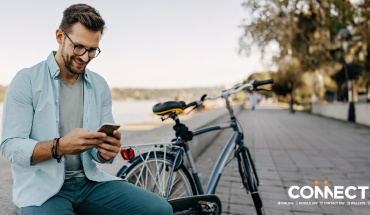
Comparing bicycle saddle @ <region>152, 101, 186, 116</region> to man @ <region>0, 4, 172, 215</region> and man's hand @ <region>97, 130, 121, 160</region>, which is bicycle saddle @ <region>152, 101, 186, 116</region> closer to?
man @ <region>0, 4, 172, 215</region>

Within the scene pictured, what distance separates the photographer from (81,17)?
1680 millimetres

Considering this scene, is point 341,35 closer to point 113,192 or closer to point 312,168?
point 312,168

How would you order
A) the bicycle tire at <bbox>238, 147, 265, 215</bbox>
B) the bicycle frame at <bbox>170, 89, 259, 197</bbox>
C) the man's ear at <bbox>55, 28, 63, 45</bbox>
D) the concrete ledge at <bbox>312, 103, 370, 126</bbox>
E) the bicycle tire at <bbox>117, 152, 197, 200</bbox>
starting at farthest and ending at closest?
the concrete ledge at <bbox>312, 103, 370, 126</bbox> < the bicycle tire at <bbox>238, 147, 265, 215</bbox> < the bicycle frame at <bbox>170, 89, 259, 197</bbox> < the bicycle tire at <bbox>117, 152, 197, 200</bbox> < the man's ear at <bbox>55, 28, 63, 45</bbox>

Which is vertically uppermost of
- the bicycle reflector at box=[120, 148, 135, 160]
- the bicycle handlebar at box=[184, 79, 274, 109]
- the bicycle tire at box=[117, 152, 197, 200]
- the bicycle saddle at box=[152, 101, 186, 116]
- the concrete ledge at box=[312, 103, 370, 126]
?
the bicycle handlebar at box=[184, 79, 274, 109]

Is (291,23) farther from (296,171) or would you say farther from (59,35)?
(59,35)

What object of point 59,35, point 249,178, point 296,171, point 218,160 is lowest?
point 296,171

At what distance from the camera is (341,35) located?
14.3 m

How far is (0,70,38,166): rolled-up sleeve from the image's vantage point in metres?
1.49

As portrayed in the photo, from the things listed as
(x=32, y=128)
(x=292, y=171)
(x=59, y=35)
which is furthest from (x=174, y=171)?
(x=292, y=171)

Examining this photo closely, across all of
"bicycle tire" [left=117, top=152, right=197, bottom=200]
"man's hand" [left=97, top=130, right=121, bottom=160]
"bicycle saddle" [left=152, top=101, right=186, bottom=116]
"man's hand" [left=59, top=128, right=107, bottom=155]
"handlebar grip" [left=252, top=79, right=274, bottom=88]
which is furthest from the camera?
"handlebar grip" [left=252, top=79, right=274, bottom=88]

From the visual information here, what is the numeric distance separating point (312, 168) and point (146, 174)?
4.00 metres

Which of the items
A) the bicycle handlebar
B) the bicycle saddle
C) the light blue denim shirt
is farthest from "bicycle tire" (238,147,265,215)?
the light blue denim shirt

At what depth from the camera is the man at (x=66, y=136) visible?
4.99 ft

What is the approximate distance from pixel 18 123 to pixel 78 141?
0.32m
